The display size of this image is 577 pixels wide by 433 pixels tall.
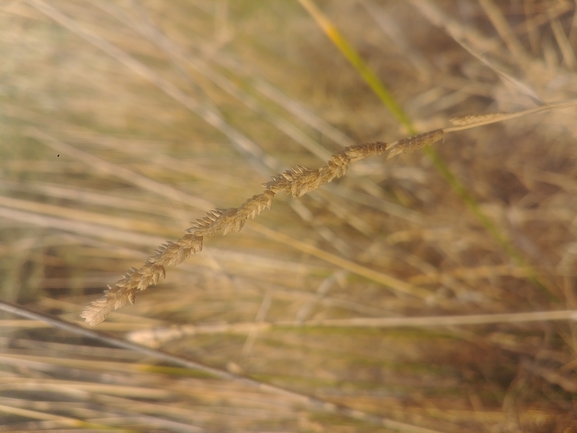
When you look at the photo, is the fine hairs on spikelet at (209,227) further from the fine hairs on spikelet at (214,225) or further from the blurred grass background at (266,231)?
the blurred grass background at (266,231)

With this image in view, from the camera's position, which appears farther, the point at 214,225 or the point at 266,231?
the point at 266,231

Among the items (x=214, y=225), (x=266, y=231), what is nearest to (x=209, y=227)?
(x=214, y=225)

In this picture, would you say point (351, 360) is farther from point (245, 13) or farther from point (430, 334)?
point (245, 13)

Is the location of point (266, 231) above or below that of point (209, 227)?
above

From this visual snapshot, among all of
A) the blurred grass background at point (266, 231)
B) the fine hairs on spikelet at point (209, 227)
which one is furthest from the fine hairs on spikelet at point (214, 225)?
the blurred grass background at point (266, 231)

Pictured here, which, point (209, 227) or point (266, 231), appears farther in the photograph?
point (266, 231)

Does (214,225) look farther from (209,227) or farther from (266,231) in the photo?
(266,231)
